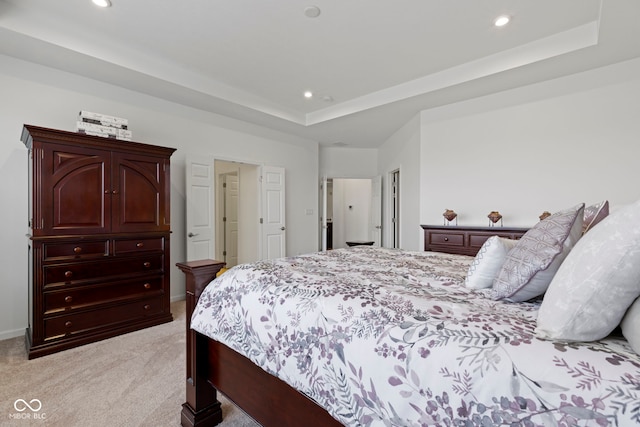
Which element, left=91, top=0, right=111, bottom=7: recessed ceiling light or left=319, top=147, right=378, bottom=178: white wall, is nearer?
left=91, top=0, right=111, bottom=7: recessed ceiling light

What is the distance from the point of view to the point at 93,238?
2693 mm

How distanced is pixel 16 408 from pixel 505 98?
5.11 m

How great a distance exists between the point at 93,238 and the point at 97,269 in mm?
292

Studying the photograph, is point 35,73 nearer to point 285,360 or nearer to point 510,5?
point 285,360

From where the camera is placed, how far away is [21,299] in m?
2.87

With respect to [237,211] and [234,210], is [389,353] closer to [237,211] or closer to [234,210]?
[237,211]

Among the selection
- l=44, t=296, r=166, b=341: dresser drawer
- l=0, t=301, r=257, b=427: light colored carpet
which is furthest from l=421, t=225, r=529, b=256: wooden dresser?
l=44, t=296, r=166, b=341: dresser drawer

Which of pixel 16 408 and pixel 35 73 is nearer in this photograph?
pixel 16 408

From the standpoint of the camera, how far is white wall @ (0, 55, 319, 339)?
2.80 m

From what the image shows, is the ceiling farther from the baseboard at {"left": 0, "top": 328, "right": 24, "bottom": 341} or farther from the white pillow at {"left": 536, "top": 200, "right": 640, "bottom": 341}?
the baseboard at {"left": 0, "top": 328, "right": 24, "bottom": 341}

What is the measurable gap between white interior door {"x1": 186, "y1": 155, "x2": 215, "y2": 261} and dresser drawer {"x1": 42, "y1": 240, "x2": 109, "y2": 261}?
1.21 m

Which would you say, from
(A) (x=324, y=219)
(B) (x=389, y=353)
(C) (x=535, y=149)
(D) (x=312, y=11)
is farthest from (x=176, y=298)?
(C) (x=535, y=149)

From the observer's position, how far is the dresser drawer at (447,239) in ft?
11.5

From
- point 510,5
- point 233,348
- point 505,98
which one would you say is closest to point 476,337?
point 233,348
